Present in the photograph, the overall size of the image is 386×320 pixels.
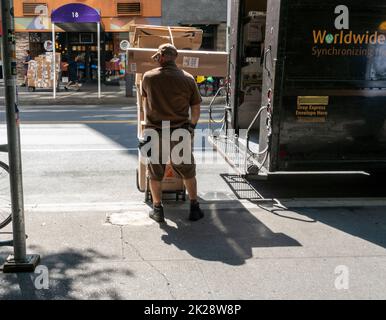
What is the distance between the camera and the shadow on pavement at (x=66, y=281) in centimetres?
373

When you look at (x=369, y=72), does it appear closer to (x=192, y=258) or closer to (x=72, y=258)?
(x=192, y=258)

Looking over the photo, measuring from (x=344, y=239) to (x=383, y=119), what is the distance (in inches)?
71.6

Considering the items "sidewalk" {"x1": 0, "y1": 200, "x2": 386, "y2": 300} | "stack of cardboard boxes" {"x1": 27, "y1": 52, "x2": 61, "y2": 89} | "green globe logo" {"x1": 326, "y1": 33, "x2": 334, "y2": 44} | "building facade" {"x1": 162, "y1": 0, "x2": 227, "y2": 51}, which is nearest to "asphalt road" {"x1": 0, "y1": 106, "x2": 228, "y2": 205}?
"sidewalk" {"x1": 0, "y1": 200, "x2": 386, "y2": 300}

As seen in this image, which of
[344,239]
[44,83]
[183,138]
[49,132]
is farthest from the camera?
[44,83]

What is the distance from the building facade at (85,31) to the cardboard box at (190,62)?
20.6 metres

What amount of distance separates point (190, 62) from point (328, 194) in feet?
8.80

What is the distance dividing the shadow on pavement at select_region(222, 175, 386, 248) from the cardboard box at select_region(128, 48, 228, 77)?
1.77 metres

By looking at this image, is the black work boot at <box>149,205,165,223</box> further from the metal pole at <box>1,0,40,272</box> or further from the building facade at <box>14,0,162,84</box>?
the building facade at <box>14,0,162,84</box>

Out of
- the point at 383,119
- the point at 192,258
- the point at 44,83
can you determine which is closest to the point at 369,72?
the point at 383,119

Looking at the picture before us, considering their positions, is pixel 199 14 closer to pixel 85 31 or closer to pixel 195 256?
pixel 85 31

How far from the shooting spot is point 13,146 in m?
3.88

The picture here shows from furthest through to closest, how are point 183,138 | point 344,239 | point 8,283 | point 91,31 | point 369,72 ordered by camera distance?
1. point 91,31
2. point 369,72
3. point 183,138
4. point 344,239
5. point 8,283

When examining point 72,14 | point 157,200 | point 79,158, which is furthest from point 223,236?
point 72,14

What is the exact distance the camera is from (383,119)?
19.4 ft
